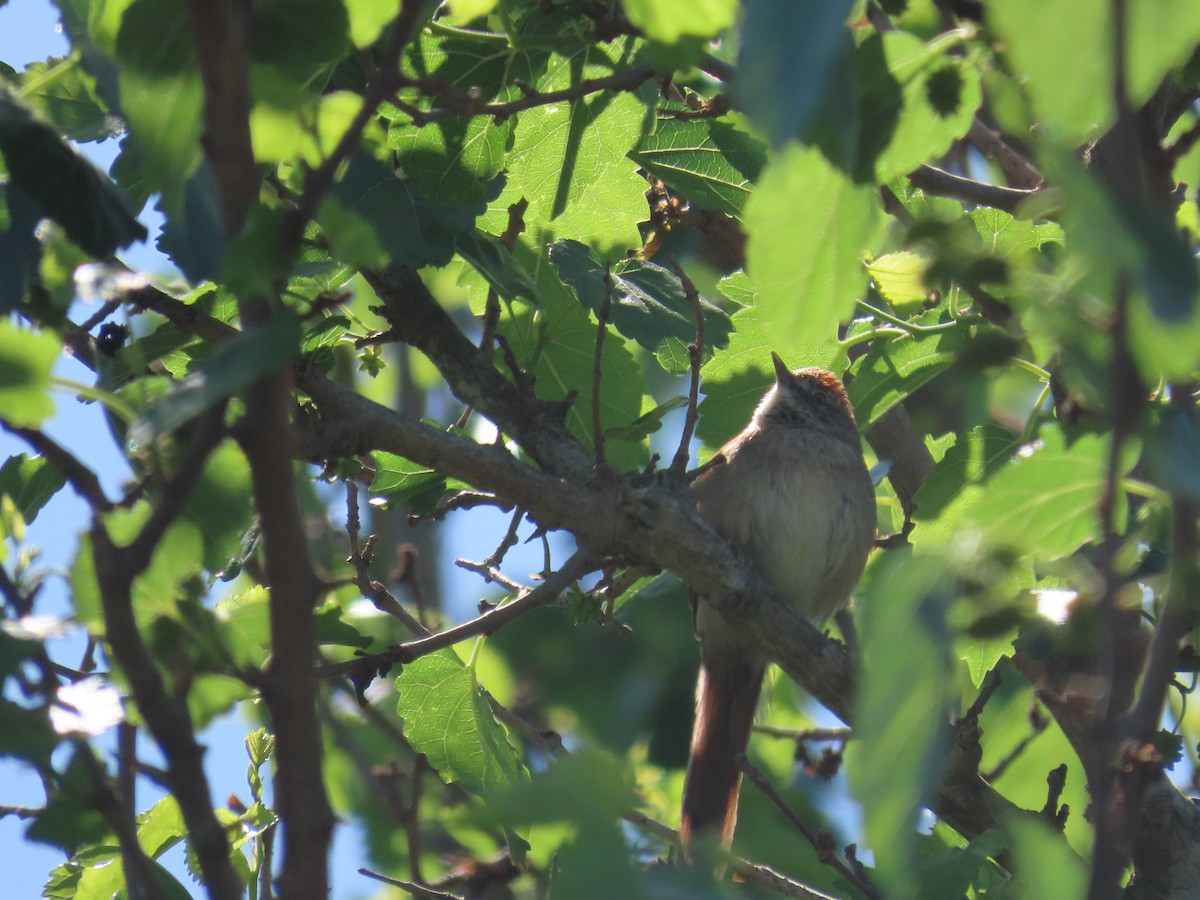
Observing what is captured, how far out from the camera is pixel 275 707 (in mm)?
1597

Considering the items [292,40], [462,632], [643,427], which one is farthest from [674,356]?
[292,40]

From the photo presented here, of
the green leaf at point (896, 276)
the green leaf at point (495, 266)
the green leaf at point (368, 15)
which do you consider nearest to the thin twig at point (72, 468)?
the green leaf at point (368, 15)

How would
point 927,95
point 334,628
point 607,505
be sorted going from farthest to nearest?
point 607,505, point 334,628, point 927,95

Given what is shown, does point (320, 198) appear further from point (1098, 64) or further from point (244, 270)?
point (1098, 64)

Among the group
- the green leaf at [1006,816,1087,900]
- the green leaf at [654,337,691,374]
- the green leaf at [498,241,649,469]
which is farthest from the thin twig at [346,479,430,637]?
the green leaf at [1006,816,1087,900]

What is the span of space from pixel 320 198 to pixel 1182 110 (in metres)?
1.89

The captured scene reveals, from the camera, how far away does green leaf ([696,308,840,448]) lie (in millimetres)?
3475

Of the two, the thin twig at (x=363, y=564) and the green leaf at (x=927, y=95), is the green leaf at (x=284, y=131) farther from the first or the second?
the thin twig at (x=363, y=564)

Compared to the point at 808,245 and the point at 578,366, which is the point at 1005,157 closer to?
the point at 578,366

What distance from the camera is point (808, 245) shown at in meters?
1.53

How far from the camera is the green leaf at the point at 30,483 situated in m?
2.46

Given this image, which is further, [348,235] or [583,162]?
[583,162]

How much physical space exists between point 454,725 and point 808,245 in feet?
5.93

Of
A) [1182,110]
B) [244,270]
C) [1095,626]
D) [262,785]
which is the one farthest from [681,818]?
[244,270]
